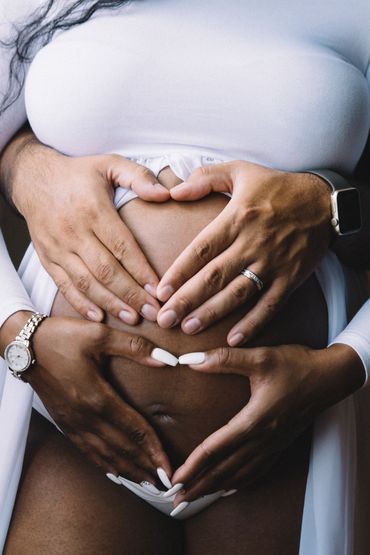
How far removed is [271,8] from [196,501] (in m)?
0.70

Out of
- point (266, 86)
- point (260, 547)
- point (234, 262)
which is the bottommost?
point (260, 547)

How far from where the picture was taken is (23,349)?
2.54 feet

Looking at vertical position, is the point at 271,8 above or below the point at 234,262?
above

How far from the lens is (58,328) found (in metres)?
0.76

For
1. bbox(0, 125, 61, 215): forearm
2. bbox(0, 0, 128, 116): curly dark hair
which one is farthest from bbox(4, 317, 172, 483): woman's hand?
bbox(0, 0, 128, 116): curly dark hair

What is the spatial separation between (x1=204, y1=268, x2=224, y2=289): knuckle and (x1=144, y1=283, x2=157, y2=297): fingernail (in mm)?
65

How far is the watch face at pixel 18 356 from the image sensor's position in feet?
2.53

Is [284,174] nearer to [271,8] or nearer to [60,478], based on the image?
[271,8]

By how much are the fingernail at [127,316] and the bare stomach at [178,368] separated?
0.7 inches

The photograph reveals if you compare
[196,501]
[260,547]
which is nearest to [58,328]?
[196,501]

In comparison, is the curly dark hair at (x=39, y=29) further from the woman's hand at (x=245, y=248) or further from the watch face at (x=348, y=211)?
the watch face at (x=348, y=211)

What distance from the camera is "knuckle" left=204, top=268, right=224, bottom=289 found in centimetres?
73

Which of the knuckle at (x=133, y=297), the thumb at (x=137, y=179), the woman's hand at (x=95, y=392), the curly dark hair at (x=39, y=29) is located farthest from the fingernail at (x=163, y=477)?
the curly dark hair at (x=39, y=29)

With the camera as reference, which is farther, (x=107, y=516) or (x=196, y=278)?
(x=107, y=516)
